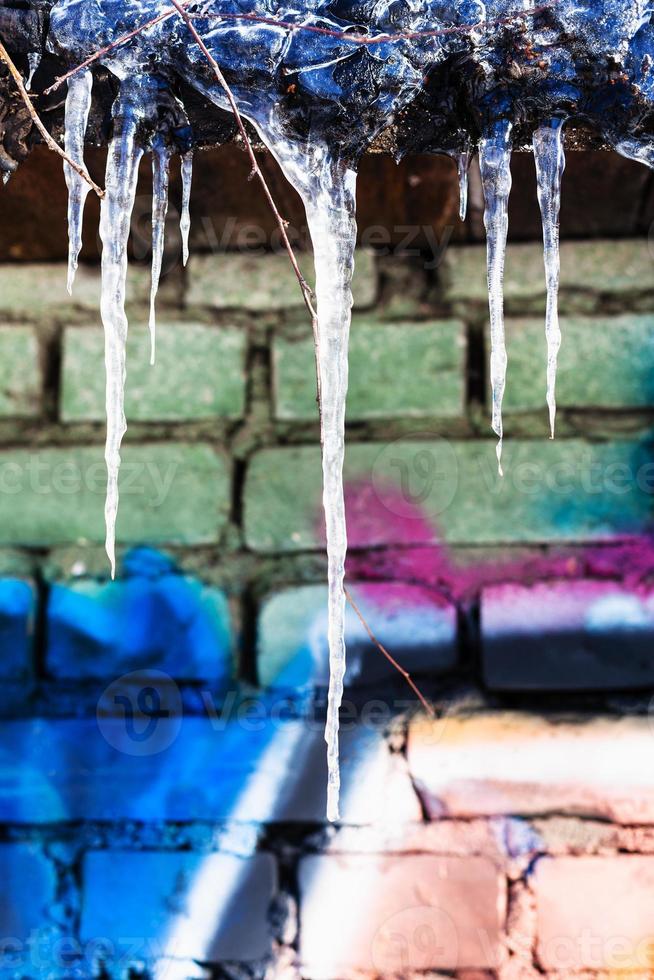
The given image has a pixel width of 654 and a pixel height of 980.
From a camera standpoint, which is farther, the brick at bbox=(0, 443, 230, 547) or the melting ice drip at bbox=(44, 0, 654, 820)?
the brick at bbox=(0, 443, 230, 547)

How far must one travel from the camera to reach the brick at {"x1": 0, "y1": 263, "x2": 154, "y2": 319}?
96 centimetres

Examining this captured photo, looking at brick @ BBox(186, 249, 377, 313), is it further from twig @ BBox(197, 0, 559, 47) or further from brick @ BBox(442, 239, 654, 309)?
twig @ BBox(197, 0, 559, 47)

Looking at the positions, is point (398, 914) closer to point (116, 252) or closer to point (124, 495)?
point (124, 495)

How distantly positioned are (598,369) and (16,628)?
0.68m

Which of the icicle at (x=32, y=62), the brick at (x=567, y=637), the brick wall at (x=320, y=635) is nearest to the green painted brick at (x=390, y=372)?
the brick wall at (x=320, y=635)

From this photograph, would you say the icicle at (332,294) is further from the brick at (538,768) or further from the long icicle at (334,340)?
the brick at (538,768)

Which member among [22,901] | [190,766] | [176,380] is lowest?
[22,901]

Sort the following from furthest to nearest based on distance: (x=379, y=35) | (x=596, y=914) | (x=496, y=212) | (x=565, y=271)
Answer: (x=565, y=271)
(x=596, y=914)
(x=496, y=212)
(x=379, y=35)

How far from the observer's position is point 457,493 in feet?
3.03

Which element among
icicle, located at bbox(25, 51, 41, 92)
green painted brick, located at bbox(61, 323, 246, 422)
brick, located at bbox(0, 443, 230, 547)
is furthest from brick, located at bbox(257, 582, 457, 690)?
icicle, located at bbox(25, 51, 41, 92)

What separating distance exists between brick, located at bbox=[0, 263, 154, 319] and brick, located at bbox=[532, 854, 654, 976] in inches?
29.1

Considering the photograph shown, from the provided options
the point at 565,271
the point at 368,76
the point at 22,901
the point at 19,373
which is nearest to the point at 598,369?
the point at 565,271

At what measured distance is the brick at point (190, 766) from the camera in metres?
0.87

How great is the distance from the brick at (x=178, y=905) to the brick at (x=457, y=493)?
1.08ft
